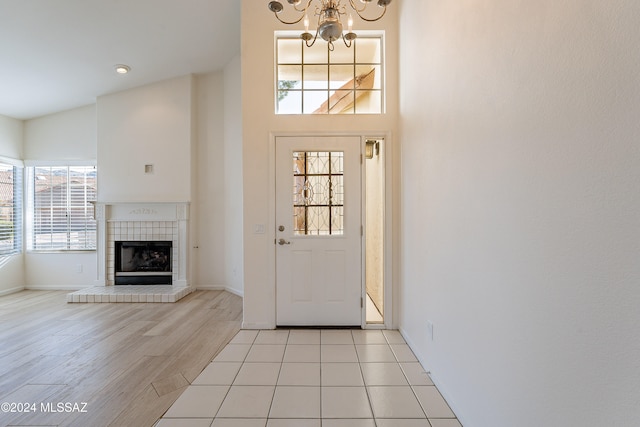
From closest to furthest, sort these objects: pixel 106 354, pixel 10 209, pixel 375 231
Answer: pixel 106 354 → pixel 375 231 → pixel 10 209

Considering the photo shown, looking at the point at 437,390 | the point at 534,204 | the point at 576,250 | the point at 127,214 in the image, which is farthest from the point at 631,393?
the point at 127,214

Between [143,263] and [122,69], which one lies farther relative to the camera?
[143,263]

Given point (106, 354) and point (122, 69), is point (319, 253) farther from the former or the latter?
point (122, 69)

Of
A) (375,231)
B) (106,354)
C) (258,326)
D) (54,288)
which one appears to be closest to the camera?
(106,354)

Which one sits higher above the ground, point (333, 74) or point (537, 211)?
point (333, 74)

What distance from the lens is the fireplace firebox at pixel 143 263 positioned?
455 centimetres

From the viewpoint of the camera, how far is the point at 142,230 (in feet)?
14.8

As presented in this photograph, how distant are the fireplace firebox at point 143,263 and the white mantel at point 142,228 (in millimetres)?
97

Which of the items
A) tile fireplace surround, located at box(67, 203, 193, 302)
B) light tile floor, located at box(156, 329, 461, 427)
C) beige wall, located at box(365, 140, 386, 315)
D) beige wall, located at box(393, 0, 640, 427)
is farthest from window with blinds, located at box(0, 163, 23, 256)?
beige wall, located at box(393, 0, 640, 427)

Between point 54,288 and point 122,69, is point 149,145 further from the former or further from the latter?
point 54,288

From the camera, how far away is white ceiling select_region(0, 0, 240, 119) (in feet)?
9.91

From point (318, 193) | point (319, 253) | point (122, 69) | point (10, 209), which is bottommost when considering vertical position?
point (319, 253)

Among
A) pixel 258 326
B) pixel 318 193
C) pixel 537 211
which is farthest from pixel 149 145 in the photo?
pixel 537 211

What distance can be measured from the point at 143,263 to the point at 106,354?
2.34 metres
